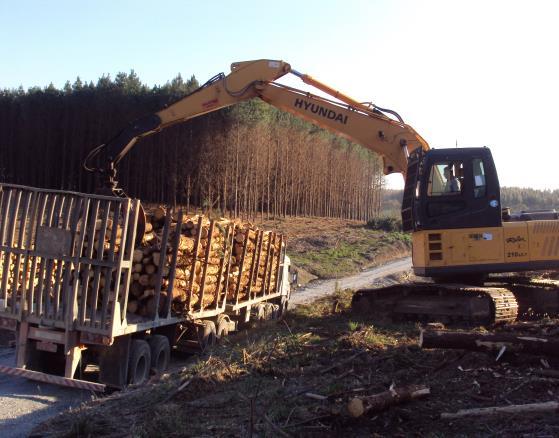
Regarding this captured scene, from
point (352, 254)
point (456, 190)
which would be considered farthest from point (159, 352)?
point (352, 254)

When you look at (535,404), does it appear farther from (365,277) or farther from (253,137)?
(253,137)

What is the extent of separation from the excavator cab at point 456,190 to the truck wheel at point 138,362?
5.40 m

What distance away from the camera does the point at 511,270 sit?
1120 centimetres

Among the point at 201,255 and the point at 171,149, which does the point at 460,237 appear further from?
the point at 171,149

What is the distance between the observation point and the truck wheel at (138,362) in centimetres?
823

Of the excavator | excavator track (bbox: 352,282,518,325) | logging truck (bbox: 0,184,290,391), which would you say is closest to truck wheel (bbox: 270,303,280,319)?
excavator track (bbox: 352,282,518,325)

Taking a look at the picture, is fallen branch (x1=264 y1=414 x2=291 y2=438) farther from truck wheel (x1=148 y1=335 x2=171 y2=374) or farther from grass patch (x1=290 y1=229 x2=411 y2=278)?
grass patch (x1=290 y1=229 x2=411 y2=278)

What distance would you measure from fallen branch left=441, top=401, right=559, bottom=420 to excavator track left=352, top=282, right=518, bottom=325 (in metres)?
5.91

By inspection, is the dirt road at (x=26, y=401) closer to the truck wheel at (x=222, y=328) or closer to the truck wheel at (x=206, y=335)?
the truck wheel at (x=206, y=335)

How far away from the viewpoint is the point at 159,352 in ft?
29.7

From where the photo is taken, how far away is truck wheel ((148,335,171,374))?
895 centimetres

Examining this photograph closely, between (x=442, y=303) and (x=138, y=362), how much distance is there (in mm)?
5794

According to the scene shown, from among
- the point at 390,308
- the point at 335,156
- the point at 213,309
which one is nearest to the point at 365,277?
the point at 390,308

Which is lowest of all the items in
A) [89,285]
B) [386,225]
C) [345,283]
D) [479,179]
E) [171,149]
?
[345,283]
